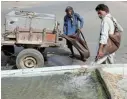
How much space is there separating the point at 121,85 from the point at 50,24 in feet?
9.05

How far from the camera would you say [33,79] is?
7.67 metres

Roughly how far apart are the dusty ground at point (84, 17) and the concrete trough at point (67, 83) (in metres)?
2.04

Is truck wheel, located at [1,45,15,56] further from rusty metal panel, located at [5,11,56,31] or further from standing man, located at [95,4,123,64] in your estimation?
standing man, located at [95,4,123,64]

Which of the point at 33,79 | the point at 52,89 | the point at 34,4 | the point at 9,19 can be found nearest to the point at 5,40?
the point at 9,19

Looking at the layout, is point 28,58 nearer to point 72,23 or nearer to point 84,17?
point 72,23

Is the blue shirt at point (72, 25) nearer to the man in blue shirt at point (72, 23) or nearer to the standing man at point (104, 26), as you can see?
the man in blue shirt at point (72, 23)

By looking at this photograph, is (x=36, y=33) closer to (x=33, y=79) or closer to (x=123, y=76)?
(x=33, y=79)

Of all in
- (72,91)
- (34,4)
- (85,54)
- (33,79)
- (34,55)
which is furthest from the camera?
(34,4)

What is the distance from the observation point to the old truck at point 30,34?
353 inches

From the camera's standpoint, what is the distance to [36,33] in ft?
29.9

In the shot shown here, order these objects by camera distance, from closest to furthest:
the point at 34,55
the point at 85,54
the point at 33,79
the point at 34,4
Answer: the point at 33,79 → the point at 34,55 → the point at 85,54 → the point at 34,4

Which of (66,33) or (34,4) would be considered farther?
(34,4)

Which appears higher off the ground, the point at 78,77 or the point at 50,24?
the point at 50,24

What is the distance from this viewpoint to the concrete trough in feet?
22.4
